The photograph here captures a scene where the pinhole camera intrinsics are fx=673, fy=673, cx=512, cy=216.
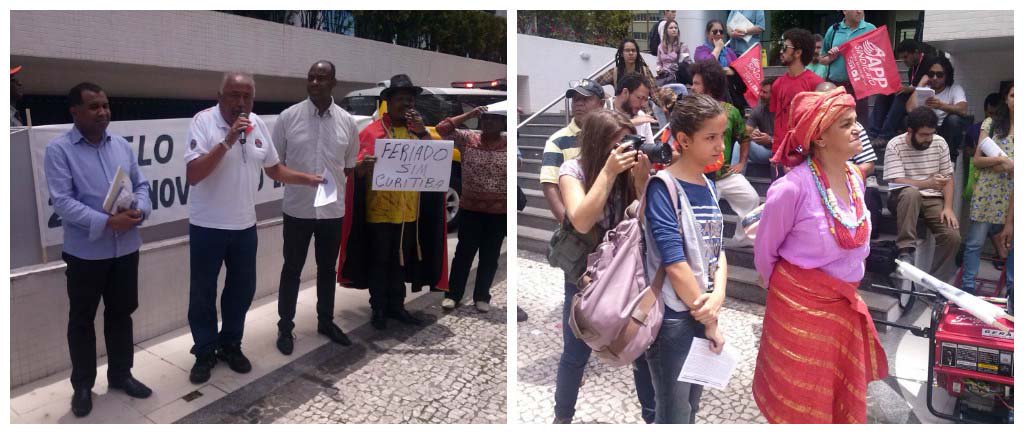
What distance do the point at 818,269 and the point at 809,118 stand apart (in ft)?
1.77

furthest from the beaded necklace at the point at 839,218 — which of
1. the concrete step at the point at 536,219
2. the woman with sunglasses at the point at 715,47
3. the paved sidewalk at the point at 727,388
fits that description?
the woman with sunglasses at the point at 715,47

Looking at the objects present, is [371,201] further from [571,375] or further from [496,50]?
[571,375]

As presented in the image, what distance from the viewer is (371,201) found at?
4160 mm

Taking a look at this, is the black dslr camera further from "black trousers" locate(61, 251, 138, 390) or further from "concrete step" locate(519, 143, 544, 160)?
"concrete step" locate(519, 143, 544, 160)

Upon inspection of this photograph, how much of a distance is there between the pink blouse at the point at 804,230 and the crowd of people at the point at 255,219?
2132 mm

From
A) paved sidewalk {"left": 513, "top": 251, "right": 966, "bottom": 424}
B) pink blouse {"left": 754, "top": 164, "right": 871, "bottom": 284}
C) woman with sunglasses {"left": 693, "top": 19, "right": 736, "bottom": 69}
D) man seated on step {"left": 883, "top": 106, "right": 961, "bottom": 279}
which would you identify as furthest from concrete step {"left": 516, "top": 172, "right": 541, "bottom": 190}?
pink blouse {"left": 754, "top": 164, "right": 871, "bottom": 284}

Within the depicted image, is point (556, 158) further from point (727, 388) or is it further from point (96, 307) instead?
point (96, 307)

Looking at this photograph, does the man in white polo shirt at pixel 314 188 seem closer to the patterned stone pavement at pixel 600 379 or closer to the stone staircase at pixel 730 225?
the patterned stone pavement at pixel 600 379

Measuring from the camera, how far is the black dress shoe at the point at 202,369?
134 inches

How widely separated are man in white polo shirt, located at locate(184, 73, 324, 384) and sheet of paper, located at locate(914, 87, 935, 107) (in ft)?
13.6

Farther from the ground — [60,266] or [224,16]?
[224,16]

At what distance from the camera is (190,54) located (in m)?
3.84

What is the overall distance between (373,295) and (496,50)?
1.89 m

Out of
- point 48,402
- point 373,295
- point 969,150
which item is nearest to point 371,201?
point 373,295
